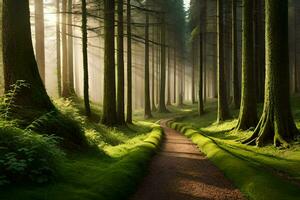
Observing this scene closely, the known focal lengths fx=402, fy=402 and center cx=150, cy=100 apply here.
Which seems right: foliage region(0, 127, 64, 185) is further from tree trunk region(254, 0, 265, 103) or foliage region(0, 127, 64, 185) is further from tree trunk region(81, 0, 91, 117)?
tree trunk region(254, 0, 265, 103)

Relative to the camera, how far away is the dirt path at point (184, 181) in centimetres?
910

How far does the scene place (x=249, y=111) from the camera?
21047 mm

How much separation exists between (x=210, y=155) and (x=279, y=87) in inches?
151

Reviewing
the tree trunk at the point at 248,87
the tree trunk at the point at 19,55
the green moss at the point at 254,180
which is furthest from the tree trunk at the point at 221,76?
the tree trunk at the point at 19,55

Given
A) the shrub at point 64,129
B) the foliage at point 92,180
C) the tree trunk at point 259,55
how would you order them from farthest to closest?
the tree trunk at point 259,55 → the shrub at point 64,129 → the foliage at point 92,180

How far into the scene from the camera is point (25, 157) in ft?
27.3

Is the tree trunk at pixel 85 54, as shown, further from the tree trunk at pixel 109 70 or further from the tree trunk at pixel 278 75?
the tree trunk at pixel 278 75

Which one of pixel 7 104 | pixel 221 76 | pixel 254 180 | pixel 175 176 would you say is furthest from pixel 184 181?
pixel 221 76

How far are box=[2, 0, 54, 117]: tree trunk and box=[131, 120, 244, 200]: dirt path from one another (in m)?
3.89

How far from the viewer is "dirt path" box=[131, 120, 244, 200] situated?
9102mm

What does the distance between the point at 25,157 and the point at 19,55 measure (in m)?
4.09

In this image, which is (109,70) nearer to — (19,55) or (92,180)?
(19,55)

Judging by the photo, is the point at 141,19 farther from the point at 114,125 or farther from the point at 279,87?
the point at 279,87

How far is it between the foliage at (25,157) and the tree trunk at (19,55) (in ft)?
8.28
